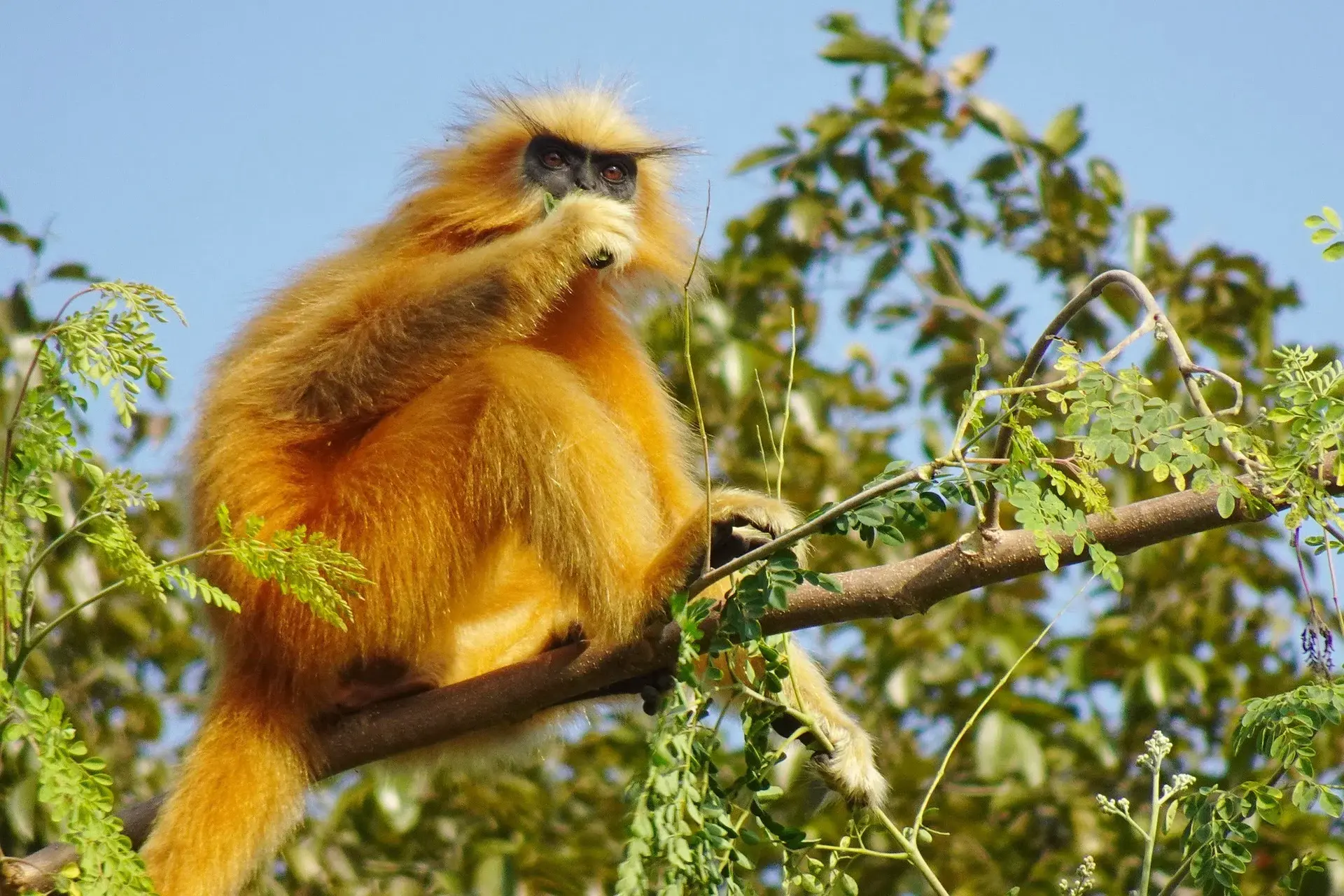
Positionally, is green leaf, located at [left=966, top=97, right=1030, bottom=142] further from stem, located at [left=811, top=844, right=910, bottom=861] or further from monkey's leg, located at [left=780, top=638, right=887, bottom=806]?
stem, located at [left=811, top=844, right=910, bottom=861]

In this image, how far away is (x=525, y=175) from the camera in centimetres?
450

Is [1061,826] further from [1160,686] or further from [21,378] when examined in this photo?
[21,378]

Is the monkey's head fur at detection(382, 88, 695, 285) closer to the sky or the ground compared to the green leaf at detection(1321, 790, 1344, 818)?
closer to the sky

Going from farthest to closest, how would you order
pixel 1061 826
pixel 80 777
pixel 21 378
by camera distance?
pixel 1061 826, pixel 21 378, pixel 80 777

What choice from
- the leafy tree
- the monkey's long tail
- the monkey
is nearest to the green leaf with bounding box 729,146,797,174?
the leafy tree

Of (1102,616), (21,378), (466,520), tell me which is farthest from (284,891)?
(1102,616)

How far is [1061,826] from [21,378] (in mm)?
3966

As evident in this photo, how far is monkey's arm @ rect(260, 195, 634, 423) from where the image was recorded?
352cm

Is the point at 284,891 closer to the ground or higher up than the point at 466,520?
closer to the ground

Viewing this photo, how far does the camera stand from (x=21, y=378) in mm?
4004

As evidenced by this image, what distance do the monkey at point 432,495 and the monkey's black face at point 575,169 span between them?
1.37 feet

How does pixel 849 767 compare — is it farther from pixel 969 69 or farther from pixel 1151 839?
pixel 969 69

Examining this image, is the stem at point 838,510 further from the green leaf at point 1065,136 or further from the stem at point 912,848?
the green leaf at point 1065,136

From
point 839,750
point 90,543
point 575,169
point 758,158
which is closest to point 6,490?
point 90,543
